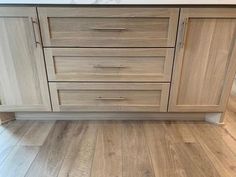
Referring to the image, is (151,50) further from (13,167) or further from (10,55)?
(13,167)

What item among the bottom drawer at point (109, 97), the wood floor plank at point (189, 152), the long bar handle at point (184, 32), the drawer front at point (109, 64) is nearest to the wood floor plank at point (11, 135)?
the bottom drawer at point (109, 97)

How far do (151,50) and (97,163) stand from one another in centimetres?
71

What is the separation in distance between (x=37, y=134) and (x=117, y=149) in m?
0.55

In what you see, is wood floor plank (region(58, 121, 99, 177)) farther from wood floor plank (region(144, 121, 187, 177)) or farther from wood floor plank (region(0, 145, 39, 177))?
wood floor plank (region(144, 121, 187, 177))

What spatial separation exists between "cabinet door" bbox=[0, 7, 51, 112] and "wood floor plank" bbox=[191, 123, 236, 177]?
103cm

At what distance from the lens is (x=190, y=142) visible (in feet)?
3.97

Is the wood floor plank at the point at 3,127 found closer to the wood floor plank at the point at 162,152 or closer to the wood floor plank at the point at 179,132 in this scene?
the wood floor plank at the point at 162,152

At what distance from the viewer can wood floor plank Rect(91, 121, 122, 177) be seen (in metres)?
Answer: 0.99

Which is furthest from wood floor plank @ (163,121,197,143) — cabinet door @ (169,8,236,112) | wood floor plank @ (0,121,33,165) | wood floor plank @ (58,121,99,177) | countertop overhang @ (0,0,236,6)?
wood floor plank @ (0,121,33,165)

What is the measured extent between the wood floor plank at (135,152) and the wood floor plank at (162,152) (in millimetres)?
34

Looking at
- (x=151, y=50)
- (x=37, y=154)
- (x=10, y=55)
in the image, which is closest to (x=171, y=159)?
(x=151, y=50)

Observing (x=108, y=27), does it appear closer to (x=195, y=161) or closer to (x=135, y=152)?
(x=135, y=152)

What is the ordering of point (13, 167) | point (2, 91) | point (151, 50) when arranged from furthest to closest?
1. point (2, 91)
2. point (151, 50)
3. point (13, 167)

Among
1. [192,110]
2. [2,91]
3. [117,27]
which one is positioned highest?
[117,27]
